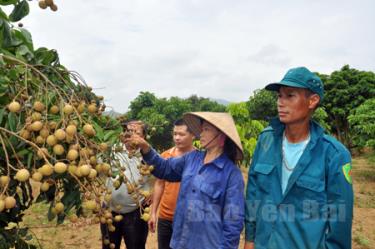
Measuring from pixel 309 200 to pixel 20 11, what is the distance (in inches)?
51.5

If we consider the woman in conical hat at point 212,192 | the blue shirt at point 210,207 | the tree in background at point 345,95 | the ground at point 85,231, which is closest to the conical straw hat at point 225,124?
the woman in conical hat at point 212,192

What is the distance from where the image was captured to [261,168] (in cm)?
168

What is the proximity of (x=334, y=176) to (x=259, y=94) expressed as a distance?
9964mm

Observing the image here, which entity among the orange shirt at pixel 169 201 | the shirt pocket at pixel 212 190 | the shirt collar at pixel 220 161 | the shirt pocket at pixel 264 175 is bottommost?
the orange shirt at pixel 169 201

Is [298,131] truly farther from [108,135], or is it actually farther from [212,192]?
[108,135]

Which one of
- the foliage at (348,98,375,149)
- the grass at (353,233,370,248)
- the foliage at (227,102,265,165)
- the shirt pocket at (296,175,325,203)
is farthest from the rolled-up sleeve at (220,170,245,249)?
the foliage at (348,98,375,149)

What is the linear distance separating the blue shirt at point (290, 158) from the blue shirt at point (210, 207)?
0.21m

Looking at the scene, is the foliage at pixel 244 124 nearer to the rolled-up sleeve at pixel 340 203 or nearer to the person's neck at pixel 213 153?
the person's neck at pixel 213 153

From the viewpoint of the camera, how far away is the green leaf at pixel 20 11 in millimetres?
1000

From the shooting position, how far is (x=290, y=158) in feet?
5.42

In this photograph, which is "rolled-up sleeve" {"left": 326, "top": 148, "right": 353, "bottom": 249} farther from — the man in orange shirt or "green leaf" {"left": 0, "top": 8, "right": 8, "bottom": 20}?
"green leaf" {"left": 0, "top": 8, "right": 8, "bottom": 20}

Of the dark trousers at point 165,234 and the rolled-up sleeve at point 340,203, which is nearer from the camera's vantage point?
the rolled-up sleeve at point 340,203

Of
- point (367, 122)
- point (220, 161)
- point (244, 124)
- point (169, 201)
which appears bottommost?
point (169, 201)

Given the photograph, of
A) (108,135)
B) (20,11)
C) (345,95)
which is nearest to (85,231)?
(108,135)
